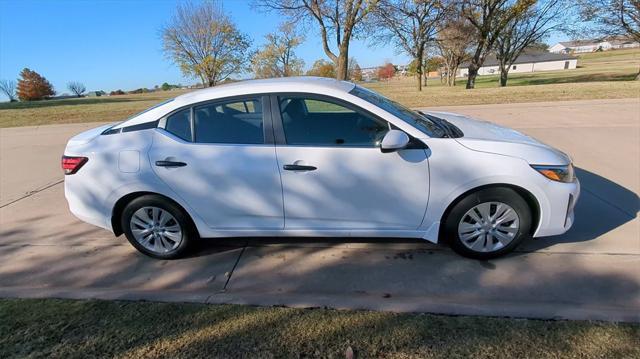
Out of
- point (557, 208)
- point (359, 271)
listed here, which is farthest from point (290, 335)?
point (557, 208)

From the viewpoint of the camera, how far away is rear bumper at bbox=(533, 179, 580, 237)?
9.75 ft

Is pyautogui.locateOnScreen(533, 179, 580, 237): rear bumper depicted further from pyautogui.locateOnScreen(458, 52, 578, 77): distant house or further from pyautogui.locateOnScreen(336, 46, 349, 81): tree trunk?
pyautogui.locateOnScreen(458, 52, 578, 77): distant house

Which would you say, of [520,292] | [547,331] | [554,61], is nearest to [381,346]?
[547,331]

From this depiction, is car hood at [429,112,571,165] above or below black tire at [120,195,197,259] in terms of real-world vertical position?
above

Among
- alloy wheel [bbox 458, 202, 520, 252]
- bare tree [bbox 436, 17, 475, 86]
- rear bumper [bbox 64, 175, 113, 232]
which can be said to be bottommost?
alloy wheel [bbox 458, 202, 520, 252]

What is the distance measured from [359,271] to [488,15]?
1261 inches

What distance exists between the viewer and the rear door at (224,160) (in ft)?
10.1

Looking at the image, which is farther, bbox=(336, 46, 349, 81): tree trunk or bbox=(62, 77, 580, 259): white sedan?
bbox=(336, 46, 349, 81): tree trunk

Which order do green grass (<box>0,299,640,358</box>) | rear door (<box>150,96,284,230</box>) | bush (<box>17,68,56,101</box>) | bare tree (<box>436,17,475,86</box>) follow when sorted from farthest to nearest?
1. bush (<box>17,68,56,101</box>)
2. bare tree (<box>436,17,475,86</box>)
3. rear door (<box>150,96,284,230</box>)
4. green grass (<box>0,299,640,358</box>)

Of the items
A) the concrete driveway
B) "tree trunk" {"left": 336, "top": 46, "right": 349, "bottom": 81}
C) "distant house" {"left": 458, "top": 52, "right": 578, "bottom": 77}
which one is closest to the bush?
"tree trunk" {"left": 336, "top": 46, "right": 349, "bottom": 81}

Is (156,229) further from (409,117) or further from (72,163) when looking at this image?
(409,117)

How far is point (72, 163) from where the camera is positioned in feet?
11.0

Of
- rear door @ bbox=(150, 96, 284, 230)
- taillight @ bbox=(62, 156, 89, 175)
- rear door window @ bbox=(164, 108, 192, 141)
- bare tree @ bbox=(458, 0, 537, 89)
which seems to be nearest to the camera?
rear door @ bbox=(150, 96, 284, 230)

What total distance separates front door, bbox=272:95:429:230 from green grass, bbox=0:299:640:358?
876mm
